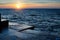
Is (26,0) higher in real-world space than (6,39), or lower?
higher

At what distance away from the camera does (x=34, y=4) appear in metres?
1.78

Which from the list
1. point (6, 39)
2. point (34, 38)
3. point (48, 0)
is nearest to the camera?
point (48, 0)

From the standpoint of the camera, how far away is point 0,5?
1.88 meters

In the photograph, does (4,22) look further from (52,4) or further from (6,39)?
(52,4)

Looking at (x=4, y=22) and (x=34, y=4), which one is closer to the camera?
(x=34, y=4)

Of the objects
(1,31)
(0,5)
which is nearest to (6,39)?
(1,31)

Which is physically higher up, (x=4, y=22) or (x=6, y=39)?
(x=4, y=22)

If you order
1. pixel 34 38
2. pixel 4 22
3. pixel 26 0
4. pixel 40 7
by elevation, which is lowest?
pixel 34 38

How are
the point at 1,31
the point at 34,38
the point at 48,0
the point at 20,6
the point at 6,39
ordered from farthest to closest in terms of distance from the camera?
1. the point at 1,31
2. the point at 34,38
3. the point at 6,39
4. the point at 48,0
5. the point at 20,6

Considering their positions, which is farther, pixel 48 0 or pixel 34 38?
pixel 34 38

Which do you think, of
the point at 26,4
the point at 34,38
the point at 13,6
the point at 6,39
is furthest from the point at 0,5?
the point at 34,38

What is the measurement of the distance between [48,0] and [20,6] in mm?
434

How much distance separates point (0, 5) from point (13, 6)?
0.24 m

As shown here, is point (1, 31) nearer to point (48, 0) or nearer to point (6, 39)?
point (6, 39)
